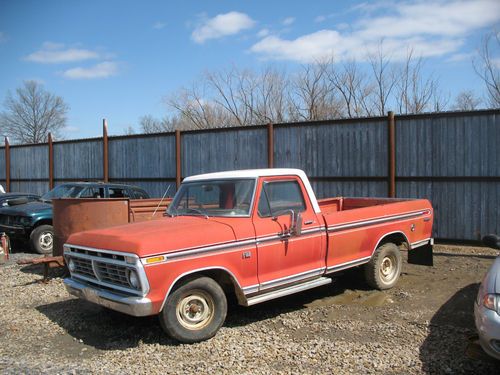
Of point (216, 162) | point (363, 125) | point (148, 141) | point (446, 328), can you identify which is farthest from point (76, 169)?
point (446, 328)

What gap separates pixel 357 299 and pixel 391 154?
4.68 m

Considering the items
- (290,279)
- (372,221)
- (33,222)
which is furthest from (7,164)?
(290,279)

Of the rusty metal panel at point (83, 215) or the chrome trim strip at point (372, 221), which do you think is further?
the rusty metal panel at point (83, 215)

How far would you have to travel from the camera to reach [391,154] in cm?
1038

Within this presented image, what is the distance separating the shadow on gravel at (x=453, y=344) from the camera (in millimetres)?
4238

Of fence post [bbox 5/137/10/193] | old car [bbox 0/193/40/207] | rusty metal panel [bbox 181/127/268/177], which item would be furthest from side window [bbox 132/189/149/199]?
fence post [bbox 5/137/10/193]

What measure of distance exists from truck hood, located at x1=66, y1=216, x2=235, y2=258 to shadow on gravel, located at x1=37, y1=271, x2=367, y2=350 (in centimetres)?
100

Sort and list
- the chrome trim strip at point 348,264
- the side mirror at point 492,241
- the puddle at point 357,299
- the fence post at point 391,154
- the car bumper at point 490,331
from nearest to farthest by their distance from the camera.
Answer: the car bumper at point 490,331 < the side mirror at point 492,241 < the chrome trim strip at point 348,264 < the puddle at point 357,299 < the fence post at point 391,154

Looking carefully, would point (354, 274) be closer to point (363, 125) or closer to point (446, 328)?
point (446, 328)

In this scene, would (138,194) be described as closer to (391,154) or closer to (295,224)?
(391,154)

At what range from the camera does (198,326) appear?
195 inches

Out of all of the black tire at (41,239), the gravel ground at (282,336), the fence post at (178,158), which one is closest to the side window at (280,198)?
the gravel ground at (282,336)

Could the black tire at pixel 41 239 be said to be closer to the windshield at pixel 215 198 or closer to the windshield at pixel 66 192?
the windshield at pixel 66 192

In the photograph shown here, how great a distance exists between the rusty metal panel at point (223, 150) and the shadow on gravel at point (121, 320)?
584 cm
